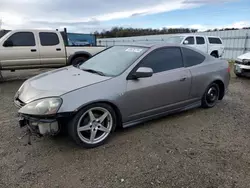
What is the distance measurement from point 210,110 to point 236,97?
1.63m

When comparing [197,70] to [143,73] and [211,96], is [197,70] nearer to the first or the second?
[211,96]

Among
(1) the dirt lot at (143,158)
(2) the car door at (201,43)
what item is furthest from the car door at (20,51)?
(2) the car door at (201,43)

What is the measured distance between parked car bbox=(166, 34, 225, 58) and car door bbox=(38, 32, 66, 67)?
720 centimetres

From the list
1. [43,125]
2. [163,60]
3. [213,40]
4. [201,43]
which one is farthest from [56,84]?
[213,40]

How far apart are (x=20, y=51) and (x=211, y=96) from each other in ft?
→ 22.3

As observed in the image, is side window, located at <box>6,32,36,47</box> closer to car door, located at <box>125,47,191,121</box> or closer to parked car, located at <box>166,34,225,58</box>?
car door, located at <box>125,47,191,121</box>

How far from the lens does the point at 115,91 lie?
3387mm

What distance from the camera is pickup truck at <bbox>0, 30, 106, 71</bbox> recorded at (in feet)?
26.7

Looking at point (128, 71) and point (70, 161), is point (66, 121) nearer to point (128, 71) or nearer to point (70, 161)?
point (70, 161)

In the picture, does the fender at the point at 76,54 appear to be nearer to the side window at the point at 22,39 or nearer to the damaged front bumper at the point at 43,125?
the side window at the point at 22,39

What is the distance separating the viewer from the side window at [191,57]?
4.44 metres

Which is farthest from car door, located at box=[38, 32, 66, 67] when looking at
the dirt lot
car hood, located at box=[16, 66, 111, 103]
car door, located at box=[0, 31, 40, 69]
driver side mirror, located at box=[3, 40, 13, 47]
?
car hood, located at box=[16, 66, 111, 103]

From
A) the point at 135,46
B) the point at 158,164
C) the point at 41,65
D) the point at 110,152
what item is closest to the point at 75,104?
the point at 110,152

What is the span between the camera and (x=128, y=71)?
3.60 meters
